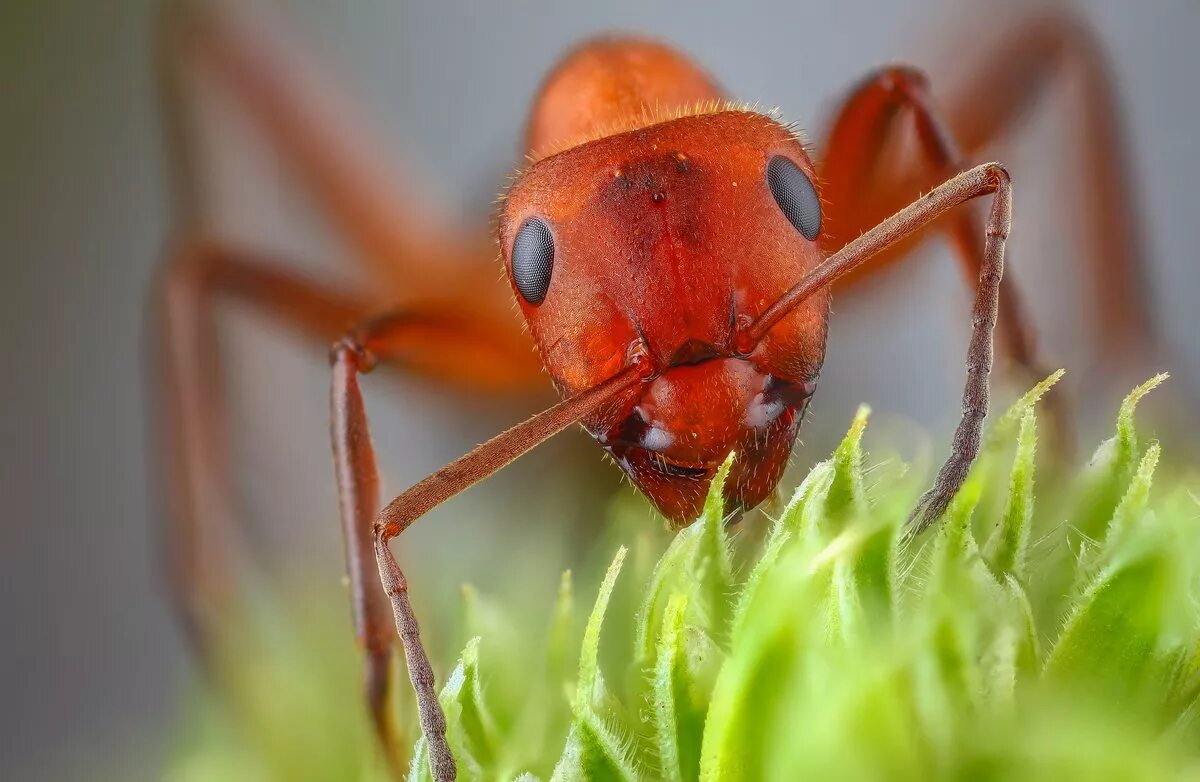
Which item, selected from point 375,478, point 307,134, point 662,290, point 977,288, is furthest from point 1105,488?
point 307,134

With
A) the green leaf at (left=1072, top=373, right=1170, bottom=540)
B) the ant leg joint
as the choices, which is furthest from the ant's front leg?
the green leaf at (left=1072, top=373, right=1170, bottom=540)

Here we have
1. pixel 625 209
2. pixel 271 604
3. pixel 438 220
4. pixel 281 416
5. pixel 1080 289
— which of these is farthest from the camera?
pixel 438 220

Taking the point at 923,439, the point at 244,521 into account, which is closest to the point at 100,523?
the point at 244,521

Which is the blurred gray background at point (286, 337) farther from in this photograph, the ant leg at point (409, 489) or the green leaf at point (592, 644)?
the green leaf at point (592, 644)

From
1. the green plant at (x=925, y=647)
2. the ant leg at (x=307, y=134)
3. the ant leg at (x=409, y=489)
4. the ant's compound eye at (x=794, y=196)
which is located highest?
the ant leg at (x=307, y=134)

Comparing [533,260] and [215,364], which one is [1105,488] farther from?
[215,364]

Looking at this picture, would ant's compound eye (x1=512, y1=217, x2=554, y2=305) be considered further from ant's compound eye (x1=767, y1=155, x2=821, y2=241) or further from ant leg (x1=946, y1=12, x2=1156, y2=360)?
ant leg (x1=946, y1=12, x2=1156, y2=360)

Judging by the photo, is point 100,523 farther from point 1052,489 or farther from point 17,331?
point 1052,489

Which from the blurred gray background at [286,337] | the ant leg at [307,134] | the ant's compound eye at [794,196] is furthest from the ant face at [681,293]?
the ant leg at [307,134]
